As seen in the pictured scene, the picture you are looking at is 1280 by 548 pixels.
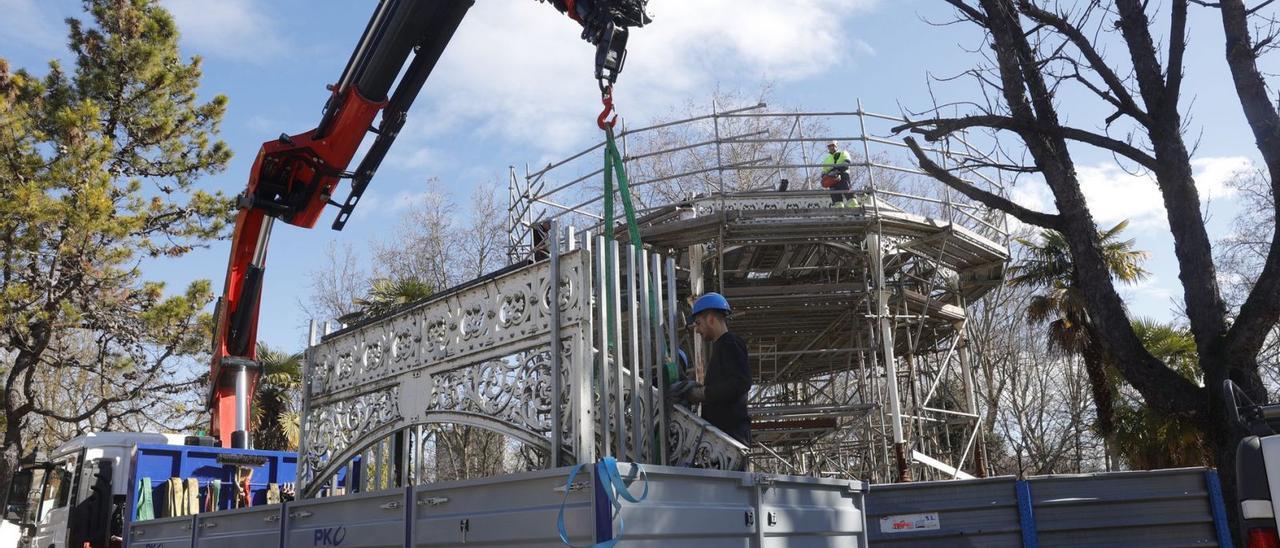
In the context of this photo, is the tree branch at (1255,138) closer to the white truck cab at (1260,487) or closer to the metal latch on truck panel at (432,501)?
the white truck cab at (1260,487)

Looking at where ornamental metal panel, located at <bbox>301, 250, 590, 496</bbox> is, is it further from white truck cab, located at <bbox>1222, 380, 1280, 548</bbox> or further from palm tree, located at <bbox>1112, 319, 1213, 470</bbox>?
palm tree, located at <bbox>1112, 319, 1213, 470</bbox>

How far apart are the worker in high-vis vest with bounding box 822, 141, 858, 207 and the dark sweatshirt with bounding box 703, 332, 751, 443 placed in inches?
343

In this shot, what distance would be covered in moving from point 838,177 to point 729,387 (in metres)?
10.1

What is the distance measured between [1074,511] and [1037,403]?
1122 inches

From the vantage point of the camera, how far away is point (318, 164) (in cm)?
1190

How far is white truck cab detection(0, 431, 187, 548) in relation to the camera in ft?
33.6

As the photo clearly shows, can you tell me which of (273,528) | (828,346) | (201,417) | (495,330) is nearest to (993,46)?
(495,330)

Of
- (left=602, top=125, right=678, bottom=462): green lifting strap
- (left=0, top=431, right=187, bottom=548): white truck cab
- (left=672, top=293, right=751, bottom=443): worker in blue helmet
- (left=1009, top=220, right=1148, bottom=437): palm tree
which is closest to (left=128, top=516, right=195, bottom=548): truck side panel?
(left=0, top=431, right=187, bottom=548): white truck cab

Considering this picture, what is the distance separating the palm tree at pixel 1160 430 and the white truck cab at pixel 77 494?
38.9 feet

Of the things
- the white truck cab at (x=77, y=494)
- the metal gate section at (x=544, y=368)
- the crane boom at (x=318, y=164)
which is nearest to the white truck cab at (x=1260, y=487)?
the metal gate section at (x=544, y=368)

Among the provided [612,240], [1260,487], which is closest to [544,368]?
[612,240]

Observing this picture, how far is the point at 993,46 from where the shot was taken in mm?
8062

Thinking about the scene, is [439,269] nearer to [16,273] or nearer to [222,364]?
[16,273]

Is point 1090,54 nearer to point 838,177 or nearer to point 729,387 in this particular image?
point 729,387
